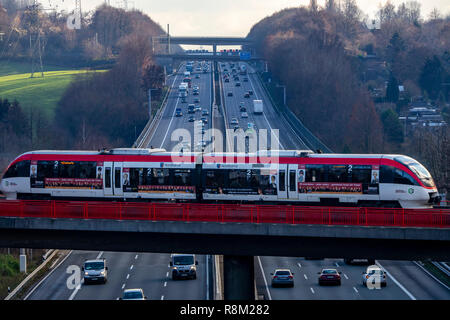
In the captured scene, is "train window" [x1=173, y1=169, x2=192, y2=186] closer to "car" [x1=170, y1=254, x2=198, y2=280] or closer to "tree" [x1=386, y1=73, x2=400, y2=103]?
"car" [x1=170, y1=254, x2=198, y2=280]

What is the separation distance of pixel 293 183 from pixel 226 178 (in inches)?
136

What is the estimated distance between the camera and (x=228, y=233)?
3186 cm

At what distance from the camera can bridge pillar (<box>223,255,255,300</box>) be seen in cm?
3210

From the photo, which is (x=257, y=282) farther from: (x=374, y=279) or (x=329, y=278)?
(x=374, y=279)

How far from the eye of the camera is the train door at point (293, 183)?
3781cm

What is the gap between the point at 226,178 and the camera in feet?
127

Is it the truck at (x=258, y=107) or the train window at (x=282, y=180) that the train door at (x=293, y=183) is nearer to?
the train window at (x=282, y=180)

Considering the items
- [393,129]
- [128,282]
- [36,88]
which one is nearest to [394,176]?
[128,282]

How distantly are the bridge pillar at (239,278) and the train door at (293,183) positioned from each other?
6.15 metres

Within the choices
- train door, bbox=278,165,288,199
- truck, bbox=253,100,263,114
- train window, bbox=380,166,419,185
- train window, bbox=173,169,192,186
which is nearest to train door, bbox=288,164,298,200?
train door, bbox=278,165,288,199

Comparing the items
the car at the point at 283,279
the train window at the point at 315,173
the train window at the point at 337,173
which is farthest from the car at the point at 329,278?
the train window at the point at 337,173

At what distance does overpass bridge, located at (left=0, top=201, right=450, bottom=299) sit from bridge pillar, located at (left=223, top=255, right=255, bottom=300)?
0.14ft

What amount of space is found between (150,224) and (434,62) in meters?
114
